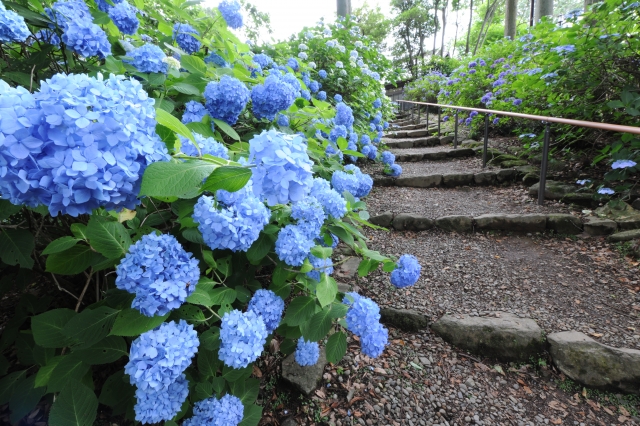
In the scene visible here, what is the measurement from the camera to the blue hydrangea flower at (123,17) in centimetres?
118

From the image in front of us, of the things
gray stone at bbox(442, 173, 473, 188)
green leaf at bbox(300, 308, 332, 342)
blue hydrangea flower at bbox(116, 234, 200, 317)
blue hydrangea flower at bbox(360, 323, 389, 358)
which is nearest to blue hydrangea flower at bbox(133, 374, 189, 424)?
blue hydrangea flower at bbox(116, 234, 200, 317)

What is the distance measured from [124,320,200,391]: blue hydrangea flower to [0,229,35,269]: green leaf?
381mm

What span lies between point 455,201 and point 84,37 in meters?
3.42

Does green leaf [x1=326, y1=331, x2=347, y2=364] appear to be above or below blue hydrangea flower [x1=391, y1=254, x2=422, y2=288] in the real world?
below

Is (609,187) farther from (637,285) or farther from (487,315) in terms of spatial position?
(487,315)

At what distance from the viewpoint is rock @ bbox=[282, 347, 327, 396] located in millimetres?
1506

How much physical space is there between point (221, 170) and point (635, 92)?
3689mm

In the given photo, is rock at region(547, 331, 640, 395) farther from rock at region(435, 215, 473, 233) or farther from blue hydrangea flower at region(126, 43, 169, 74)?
blue hydrangea flower at region(126, 43, 169, 74)

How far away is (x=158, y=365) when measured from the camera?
73cm

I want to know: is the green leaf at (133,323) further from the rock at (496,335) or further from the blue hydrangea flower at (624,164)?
the blue hydrangea flower at (624,164)

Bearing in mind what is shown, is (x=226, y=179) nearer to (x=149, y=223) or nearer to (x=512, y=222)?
(x=149, y=223)

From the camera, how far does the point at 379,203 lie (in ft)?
11.7

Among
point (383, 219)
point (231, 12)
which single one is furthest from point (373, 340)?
point (383, 219)

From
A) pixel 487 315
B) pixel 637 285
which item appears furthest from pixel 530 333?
pixel 637 285
